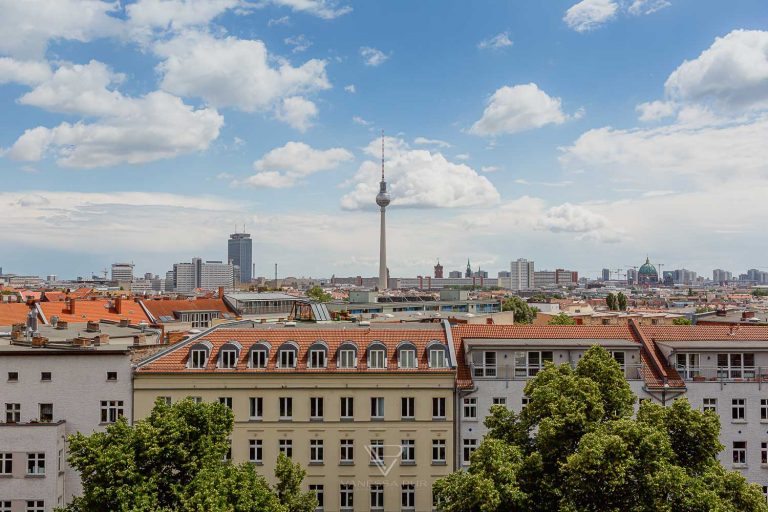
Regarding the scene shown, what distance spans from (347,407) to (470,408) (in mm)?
8256

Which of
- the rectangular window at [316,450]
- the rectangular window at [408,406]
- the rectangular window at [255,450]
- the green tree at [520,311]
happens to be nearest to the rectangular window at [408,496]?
the rectangular window at [408,406]

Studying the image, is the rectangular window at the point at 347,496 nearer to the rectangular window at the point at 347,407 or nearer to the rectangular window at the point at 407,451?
the rectangular window at the point at 407,451

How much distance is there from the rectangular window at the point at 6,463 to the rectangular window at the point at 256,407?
1493 centimetres

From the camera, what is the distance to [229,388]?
43.7 meters

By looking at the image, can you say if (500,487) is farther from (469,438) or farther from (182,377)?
(182,377)

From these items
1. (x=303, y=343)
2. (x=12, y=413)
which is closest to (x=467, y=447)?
(x=303, y=343)

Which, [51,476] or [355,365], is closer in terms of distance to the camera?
[51,476]

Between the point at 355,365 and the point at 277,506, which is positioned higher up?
the point at 355,365

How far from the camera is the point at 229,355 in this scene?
44.5m

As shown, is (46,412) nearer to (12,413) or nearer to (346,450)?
(12,413)

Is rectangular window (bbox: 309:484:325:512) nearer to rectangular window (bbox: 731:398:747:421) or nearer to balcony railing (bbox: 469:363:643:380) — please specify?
balcony railing (bbox: 469:363:643:380)

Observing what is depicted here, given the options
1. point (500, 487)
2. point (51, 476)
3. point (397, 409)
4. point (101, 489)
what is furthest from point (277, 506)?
point (51, 476)

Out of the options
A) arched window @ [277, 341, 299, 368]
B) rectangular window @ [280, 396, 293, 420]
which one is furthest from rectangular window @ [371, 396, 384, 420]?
arched window @ [277, 341, 299, 368]

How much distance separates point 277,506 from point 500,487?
10.3 metres
